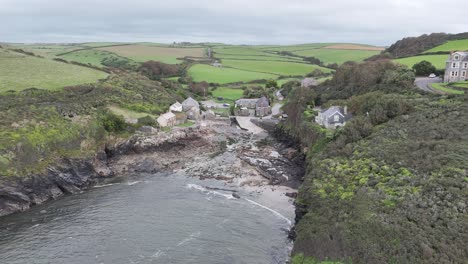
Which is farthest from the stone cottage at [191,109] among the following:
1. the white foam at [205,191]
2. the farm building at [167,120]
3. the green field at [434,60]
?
the green field at [434,60]

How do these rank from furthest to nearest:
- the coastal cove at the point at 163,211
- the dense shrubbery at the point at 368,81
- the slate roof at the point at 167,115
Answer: the slate roof at the point at 167,115 < the dense shrubbery at the point at 368,81 < the coastal cove at the point at 163,211

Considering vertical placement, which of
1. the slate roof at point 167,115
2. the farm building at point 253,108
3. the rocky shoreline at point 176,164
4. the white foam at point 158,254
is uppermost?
the slate roof at point 167,115

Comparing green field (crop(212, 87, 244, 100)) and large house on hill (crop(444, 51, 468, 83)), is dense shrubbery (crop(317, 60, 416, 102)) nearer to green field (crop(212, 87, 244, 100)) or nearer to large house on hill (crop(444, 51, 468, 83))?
large house on hill (crop(444, 51, 468, 83))

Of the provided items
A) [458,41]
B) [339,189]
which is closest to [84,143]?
[339,189]

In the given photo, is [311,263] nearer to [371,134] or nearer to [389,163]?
[389,163]

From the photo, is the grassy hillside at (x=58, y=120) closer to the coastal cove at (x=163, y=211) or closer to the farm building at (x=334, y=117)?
the coastal cove at (x=163, y=211)

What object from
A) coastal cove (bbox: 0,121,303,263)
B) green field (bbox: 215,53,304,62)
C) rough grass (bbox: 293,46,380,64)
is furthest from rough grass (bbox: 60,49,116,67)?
rough grass (bbox: 293,46,380,64)
